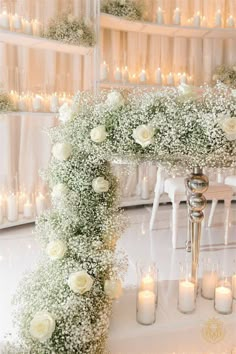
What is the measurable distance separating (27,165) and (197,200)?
2.83 metres

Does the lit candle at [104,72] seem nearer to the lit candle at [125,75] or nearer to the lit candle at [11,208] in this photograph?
the lit candle at [125,75]

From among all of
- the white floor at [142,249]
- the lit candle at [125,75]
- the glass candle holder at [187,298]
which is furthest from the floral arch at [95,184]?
the lit candle at [125,75]

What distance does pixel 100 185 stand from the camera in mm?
1888

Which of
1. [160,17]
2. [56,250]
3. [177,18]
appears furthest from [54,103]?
[56,250]

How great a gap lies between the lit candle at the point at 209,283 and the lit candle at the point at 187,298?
5.9 inches

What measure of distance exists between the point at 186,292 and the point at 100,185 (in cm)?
68

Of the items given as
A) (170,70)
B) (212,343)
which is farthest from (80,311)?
(170,70)

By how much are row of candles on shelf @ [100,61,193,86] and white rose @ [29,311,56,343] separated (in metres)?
3.42

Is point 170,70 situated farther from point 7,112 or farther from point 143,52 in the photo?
point 7,112

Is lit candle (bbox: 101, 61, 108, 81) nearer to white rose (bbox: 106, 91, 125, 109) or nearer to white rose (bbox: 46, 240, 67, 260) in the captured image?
white rose (bbox: 106, 91, 125, 109)

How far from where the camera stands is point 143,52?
513 cm

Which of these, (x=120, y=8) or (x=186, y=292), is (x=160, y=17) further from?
(x=186, y=292)

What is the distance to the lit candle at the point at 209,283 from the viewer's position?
2.17m

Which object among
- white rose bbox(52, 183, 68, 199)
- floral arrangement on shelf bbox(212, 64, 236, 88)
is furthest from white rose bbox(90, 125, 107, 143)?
floral arrangement on shelf bbox(212, 64, 236, 88)
